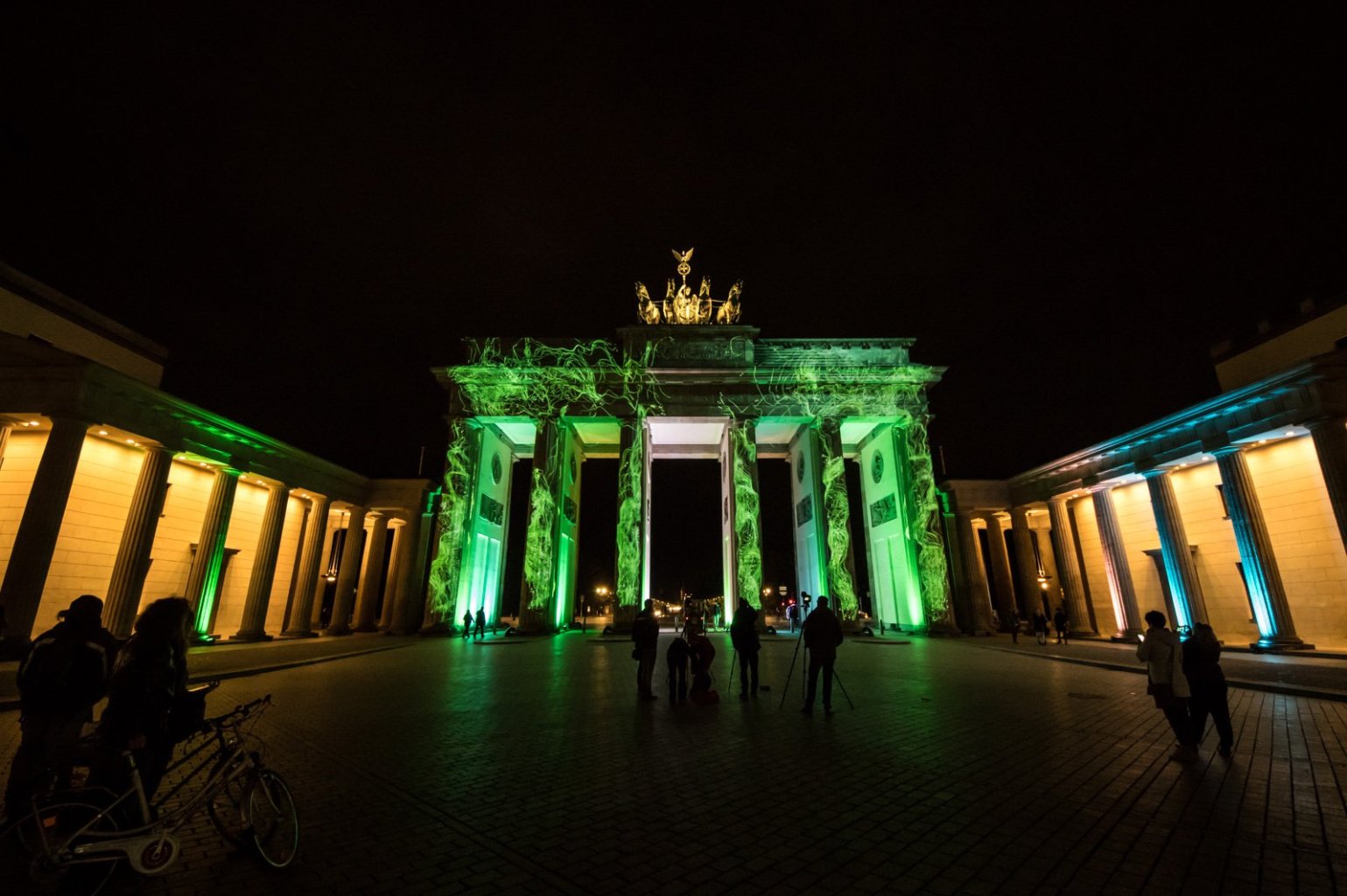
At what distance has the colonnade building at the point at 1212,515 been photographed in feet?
57.3

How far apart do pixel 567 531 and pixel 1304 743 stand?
2723 cm

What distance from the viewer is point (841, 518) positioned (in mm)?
26312

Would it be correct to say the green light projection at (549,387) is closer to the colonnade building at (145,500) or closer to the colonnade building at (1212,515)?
the colonnade building at (145,500)

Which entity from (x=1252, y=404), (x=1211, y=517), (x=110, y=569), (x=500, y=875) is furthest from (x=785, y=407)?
(x=110, y=569)

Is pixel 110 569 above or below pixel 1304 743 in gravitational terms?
above

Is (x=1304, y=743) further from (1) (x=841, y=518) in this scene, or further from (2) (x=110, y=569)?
(2) (x=110, y=569)

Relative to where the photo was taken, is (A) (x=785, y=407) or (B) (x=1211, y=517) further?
(A) (x=785, y=407)

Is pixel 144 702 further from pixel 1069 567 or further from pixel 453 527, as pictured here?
pixel 1069 567

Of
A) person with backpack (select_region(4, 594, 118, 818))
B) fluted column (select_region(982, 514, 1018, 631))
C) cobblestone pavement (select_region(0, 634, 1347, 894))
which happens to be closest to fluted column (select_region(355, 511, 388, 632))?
cobblestone pavement (select_region(0, 634, 1347, 894))

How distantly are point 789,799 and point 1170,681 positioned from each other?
5.15m

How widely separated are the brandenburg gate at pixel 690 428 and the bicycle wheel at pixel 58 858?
2216cm

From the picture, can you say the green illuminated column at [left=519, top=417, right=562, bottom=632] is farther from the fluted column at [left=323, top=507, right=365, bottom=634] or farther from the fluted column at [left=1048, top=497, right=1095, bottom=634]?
the fluted column at [left=1048, top=497, right=1095, bottom=634]

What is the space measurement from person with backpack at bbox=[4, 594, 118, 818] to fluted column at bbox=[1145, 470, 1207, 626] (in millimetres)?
30252

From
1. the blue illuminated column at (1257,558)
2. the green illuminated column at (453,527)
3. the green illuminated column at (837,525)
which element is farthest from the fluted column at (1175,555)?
the green illuminated column at (453,527)
